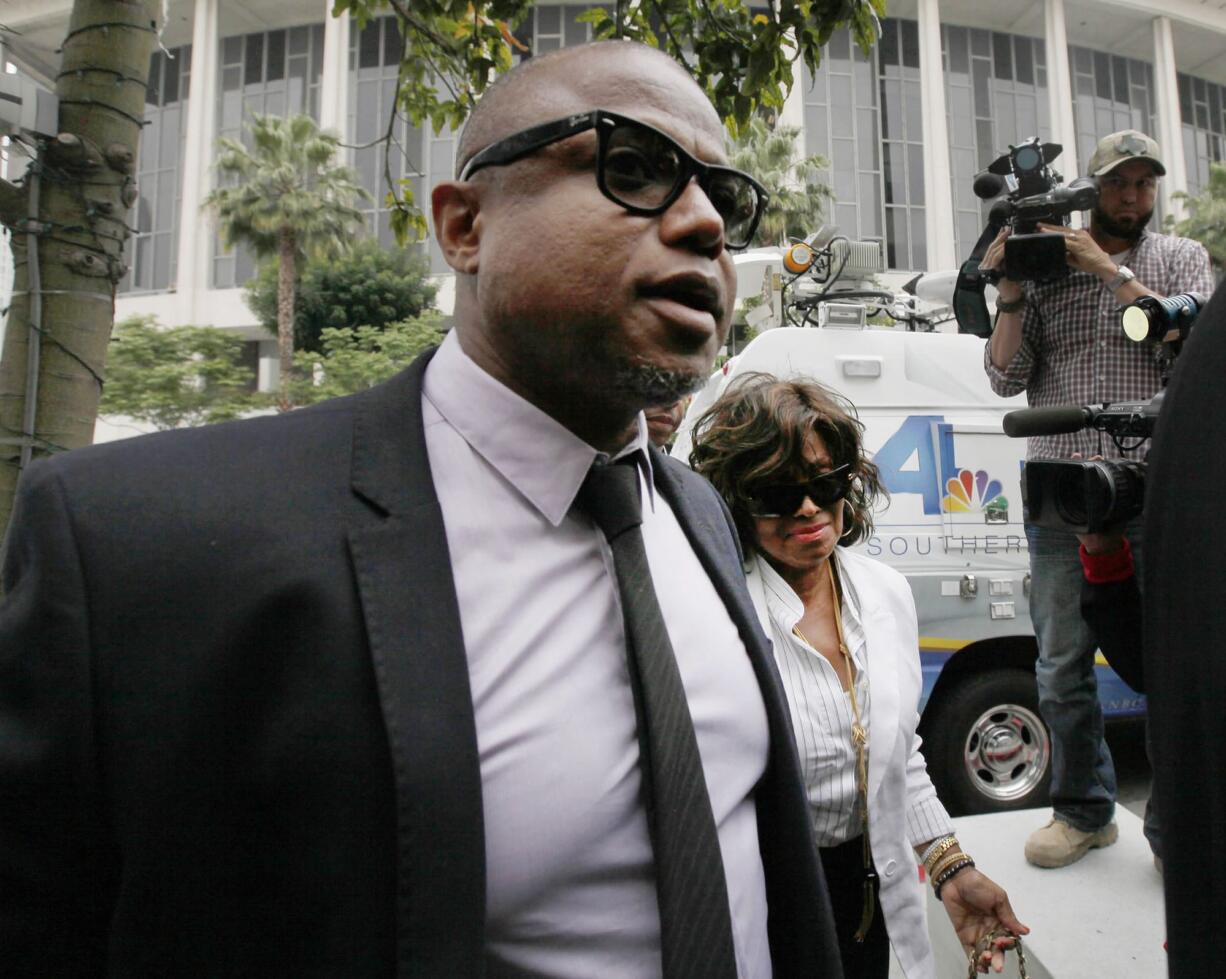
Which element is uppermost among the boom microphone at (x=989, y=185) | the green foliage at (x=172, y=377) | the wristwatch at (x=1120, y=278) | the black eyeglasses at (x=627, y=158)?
the green foliage at (x=172, y=377)

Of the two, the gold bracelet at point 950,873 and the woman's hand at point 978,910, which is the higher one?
the gold bracelet at point 950,873

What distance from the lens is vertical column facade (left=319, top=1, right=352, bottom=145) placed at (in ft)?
104

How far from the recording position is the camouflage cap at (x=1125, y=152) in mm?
3039

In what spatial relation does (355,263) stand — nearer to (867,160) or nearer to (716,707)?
(867,160)

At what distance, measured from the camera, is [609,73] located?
134 centimetres

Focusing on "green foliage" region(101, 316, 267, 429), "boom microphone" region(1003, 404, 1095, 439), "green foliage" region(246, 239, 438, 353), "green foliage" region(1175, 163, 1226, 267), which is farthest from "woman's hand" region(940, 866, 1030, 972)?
"green foliage" region(1175, 163, 1226, 267)

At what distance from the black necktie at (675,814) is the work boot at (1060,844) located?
2.21m

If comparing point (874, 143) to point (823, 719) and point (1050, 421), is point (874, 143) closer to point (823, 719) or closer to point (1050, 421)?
point (1050, 421)

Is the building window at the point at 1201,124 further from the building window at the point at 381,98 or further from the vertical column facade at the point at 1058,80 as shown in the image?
the building window at the point at 381,98

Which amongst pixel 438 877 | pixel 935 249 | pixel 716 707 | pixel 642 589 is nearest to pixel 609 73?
pixel 642 589

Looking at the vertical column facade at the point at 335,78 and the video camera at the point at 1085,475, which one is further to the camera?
the vertical column facade at the point at 335,78

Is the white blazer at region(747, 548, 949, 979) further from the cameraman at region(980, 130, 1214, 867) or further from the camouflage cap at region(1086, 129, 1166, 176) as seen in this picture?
the camouflage cap at region(1086, 129, 1166, 176)

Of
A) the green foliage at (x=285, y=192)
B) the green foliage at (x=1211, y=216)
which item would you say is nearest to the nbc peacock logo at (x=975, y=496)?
the green foliage at (x=285, y=192)

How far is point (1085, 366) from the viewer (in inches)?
123
